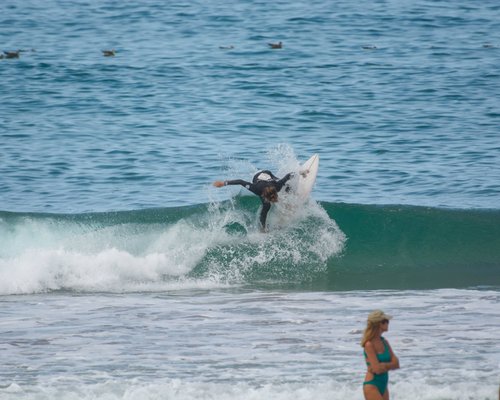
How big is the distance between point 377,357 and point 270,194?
315 inches

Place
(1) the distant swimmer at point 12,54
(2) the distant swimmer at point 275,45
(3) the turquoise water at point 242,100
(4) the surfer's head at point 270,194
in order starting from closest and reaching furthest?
(4) the surfer's head at point 270,194 < (3) the turquoise water at point 242,100 < (1) the distant swimmer at point 12,54 < (2) the distant swimmer at point 275,45

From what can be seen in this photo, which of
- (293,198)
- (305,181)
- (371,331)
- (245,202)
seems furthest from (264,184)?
(371,331)

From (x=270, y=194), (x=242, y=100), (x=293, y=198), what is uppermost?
(x=270, y=194)

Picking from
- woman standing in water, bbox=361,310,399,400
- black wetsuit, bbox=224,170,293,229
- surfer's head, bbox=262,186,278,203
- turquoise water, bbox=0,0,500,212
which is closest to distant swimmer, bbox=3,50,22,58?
turquoise water, bbox=0,0,500,212

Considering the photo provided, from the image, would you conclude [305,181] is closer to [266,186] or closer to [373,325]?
[266,186]

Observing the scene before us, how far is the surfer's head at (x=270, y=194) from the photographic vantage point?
18203 mm

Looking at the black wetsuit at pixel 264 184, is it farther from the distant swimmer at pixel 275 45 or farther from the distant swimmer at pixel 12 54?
the distant swimmer at pixel 12 54

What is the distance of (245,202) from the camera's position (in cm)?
2089

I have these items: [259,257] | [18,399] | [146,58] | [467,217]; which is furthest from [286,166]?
[146,58]

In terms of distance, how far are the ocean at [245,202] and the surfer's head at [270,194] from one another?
3.07ft

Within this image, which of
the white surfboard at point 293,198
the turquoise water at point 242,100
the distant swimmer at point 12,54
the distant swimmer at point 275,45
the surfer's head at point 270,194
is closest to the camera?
the surfer's head at point 270,194

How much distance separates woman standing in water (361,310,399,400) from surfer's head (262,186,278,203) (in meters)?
7.89

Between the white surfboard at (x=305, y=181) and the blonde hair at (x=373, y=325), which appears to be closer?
the blonde hair at (x=373, y=325)

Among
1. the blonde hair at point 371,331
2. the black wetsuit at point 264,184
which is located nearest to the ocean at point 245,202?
the black wetsuit at point 264,184
